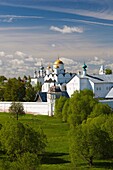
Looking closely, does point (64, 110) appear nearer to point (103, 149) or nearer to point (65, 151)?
point (65, 151)

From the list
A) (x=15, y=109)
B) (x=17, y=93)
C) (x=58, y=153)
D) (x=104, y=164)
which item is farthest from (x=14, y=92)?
(x=104, y=164)

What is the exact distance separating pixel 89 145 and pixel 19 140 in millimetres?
4256

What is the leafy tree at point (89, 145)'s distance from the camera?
934 inches

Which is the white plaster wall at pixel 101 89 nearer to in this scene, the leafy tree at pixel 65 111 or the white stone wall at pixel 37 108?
the white stone wall at pixel 37 108

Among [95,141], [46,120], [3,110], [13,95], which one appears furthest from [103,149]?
[13,95]

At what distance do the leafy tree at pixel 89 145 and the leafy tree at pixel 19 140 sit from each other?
2.24 metres

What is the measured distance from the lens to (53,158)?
1038 inches

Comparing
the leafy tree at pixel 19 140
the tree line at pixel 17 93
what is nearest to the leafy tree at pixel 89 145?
the leafy tree at pixel 19 140

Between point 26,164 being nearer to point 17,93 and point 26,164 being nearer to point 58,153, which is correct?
point 58,153

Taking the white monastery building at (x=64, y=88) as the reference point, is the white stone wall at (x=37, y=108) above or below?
below

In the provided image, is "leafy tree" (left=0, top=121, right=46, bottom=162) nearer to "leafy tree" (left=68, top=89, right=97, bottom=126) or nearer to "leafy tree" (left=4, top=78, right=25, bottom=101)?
"leafy tree" (left=68, top=89, right=97, bottom=126)

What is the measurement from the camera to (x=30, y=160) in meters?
18.6

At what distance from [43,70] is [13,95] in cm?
3497

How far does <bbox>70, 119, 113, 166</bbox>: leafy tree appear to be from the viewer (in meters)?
23.7
